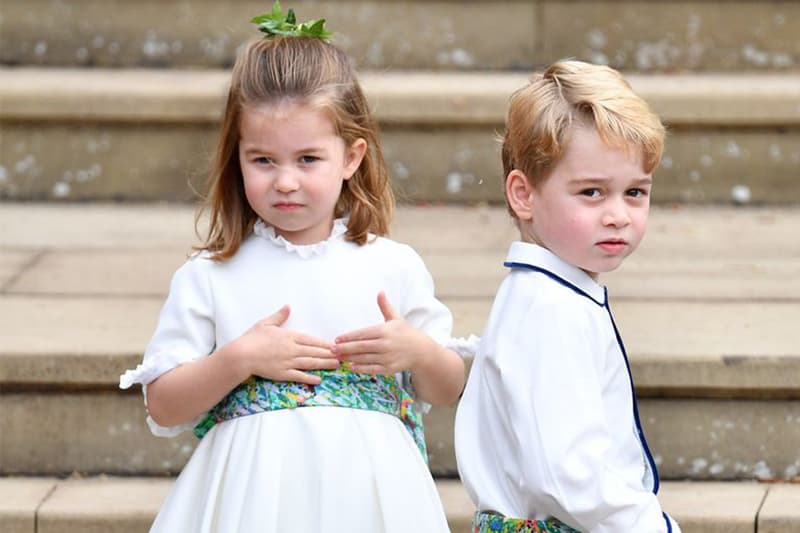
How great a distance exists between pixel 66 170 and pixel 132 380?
2.16 m

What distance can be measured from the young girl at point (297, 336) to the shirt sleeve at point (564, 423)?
1.14 ft

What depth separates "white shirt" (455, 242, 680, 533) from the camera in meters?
2.12

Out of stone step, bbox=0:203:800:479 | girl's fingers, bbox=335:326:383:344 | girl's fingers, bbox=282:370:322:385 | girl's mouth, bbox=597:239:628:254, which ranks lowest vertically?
stone step, bbox=0:203:800:479

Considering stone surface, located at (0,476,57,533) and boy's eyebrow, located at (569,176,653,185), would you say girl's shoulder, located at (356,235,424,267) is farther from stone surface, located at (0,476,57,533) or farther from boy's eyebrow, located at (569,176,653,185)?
stone surface, located at (0,476,57,533)

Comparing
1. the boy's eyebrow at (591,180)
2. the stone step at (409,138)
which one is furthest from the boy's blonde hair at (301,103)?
the stone step at (409,138)

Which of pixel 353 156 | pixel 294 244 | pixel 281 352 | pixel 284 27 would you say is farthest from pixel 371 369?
pixel 284 27

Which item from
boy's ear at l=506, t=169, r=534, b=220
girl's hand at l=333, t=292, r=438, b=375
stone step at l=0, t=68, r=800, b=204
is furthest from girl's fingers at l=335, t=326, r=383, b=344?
stone step at l=0, t=68, r=800, b=204

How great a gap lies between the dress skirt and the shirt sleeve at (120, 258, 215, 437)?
138 mm

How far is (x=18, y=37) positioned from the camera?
4.89 metres

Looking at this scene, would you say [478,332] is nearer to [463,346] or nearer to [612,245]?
[463,346]

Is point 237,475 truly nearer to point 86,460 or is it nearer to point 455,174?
point 86,460

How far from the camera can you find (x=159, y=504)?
3082mm

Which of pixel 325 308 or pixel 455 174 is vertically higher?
pixel 325 308

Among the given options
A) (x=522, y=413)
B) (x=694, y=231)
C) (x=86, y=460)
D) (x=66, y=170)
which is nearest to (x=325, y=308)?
(x=522, y=413)
